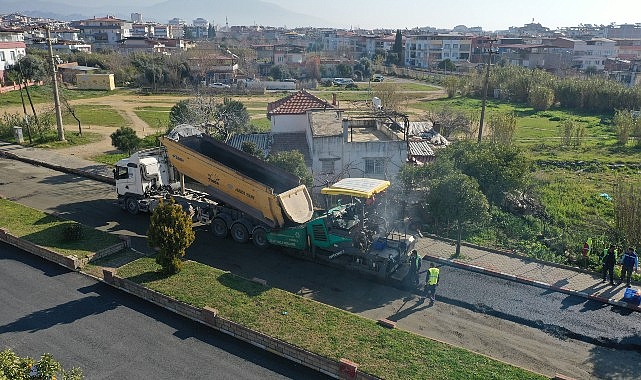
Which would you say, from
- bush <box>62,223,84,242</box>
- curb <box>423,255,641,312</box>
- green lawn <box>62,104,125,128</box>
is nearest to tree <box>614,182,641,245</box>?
curb <box>423,255,641,312</box>

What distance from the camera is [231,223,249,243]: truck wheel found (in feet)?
57.1

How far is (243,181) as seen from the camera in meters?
16.7

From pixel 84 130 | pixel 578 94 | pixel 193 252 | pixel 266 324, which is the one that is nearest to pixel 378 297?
pixel 266 324

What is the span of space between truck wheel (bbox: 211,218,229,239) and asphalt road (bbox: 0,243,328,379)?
15.6 feet

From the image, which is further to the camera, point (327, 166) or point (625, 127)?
point (625, 127)

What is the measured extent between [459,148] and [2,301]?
18195 millimetres

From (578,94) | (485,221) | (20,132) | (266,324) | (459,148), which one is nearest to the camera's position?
(266,324)

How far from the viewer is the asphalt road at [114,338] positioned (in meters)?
10.7

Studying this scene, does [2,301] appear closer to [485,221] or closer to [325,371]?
[325,371]

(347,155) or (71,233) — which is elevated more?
(347,155)

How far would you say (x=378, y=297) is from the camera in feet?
46.0

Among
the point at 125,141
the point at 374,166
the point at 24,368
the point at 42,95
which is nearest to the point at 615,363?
the point at 24,368

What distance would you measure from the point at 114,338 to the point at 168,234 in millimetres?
3190

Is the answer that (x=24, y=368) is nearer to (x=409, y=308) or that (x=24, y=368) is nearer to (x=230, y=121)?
(x=409, y=308)
